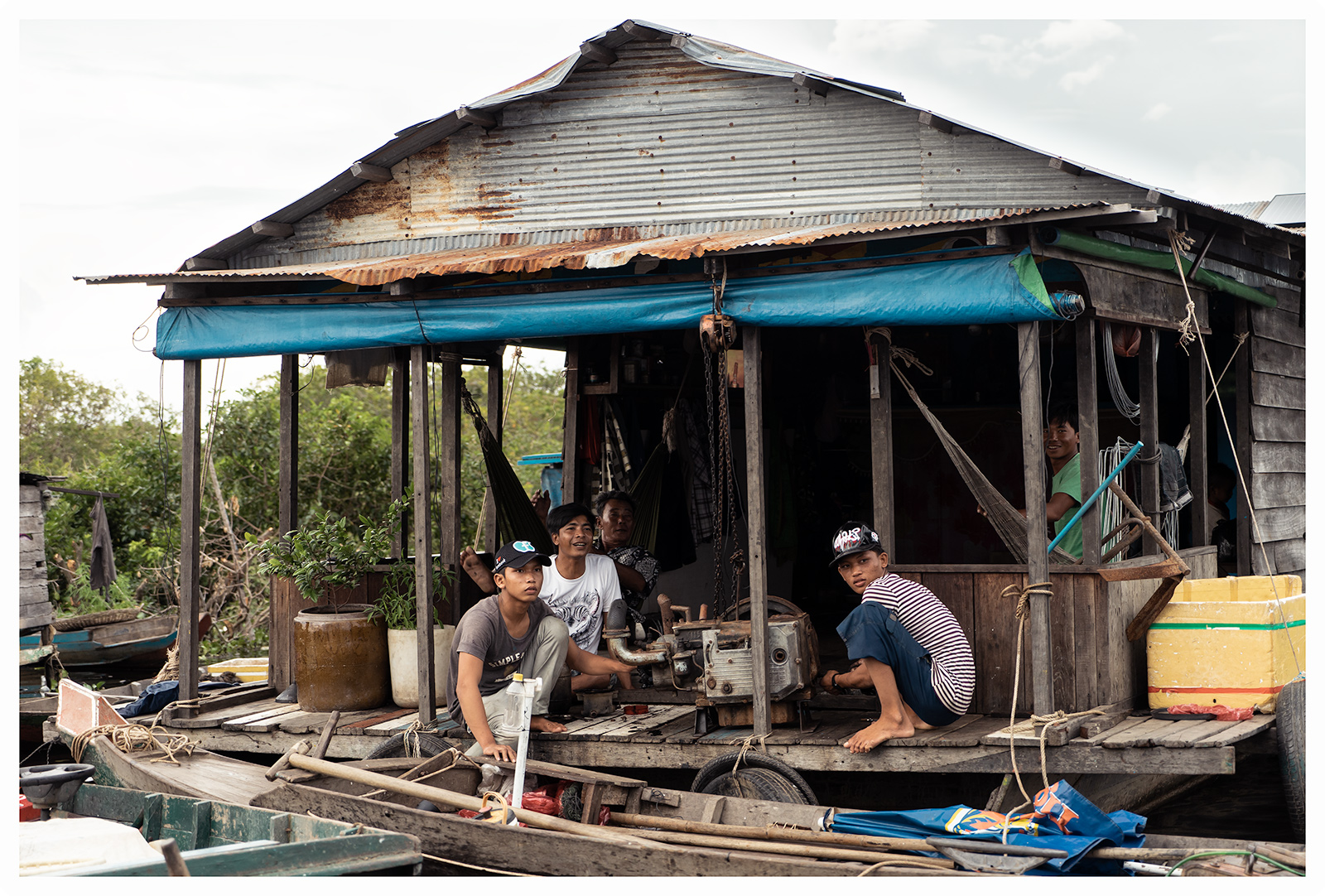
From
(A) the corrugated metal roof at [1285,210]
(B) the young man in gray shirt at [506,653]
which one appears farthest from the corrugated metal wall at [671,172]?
(A) the corrugated metal roof at [1285,210]

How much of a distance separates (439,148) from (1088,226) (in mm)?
4422

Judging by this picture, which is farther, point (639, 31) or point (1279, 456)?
point (1279, 456)

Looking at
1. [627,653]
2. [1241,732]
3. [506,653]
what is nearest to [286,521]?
[506,653]

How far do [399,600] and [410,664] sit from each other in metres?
0.39

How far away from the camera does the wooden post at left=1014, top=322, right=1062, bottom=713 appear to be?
5.79 metres

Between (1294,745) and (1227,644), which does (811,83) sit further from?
(1294,745)

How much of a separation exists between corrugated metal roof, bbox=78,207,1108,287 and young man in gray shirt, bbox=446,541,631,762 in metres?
1.52

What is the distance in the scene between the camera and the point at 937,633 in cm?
591

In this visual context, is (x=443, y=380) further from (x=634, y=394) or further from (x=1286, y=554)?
(x=1286, y=554)

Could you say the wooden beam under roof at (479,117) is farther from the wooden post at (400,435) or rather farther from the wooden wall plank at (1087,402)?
the wooden wall plank at (1087,402)

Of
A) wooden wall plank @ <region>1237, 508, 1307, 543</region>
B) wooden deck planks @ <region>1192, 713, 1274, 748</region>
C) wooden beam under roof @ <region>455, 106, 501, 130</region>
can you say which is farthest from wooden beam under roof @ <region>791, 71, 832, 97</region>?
wooden deck planks @ <region>1192, 713, 1274, 748</region>

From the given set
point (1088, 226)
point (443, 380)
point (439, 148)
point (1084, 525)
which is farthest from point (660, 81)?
point (1084, 525)

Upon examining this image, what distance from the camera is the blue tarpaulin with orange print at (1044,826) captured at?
16.1ft

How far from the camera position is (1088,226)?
5.72 m
